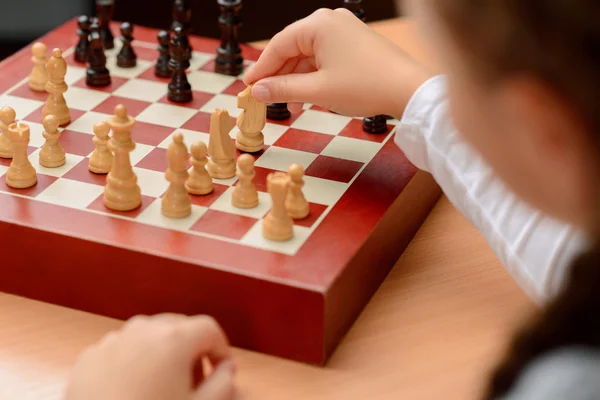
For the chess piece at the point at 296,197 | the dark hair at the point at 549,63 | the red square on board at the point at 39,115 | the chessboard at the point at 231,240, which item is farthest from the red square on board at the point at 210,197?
the dark hair at the point at 549,63

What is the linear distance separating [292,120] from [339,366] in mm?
517

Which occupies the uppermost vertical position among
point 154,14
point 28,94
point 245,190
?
point 245,190

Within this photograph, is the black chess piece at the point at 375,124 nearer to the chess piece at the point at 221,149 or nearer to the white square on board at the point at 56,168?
the chess piece at the point at 221,149

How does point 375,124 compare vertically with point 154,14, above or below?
above

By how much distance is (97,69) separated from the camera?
1546mm

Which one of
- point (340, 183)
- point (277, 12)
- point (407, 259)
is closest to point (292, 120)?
point (340, 183)

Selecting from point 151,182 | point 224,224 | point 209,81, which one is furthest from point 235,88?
point 224,224

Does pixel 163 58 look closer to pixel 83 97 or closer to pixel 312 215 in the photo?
pixel 83 97

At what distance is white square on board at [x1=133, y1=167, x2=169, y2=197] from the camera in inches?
47.6

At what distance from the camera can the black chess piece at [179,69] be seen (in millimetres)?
1491

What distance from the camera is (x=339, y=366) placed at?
1.04m

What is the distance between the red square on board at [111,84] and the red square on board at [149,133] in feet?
0.51

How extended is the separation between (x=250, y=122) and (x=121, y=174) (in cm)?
25

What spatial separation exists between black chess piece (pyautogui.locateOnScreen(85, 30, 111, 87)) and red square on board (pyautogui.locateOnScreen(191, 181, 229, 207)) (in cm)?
42
